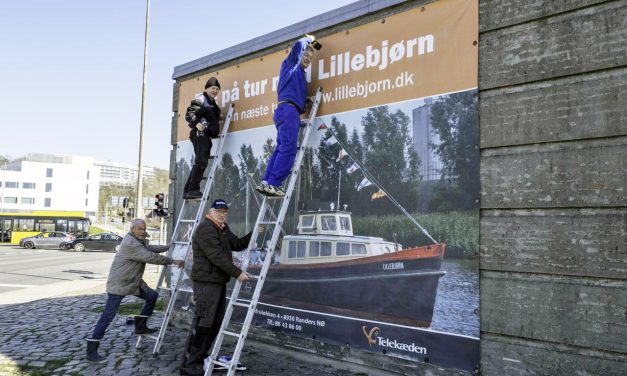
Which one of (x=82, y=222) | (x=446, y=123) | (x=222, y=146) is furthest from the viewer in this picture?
(x=82, y=222)

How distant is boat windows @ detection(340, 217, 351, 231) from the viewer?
17.1ft

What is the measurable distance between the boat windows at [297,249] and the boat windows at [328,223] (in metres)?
0.39

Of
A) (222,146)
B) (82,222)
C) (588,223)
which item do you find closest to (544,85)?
(588,223)

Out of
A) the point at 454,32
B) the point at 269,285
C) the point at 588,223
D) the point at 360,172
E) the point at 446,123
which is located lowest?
the point at 269,285

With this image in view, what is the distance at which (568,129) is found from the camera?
376cm

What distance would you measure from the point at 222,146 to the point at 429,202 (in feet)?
11.7

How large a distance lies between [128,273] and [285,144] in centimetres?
284

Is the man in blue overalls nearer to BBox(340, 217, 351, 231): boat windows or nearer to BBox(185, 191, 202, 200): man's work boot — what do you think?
BBox(340, 217, 351, 231): boat windows

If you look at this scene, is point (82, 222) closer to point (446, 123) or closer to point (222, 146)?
point (222, 146)

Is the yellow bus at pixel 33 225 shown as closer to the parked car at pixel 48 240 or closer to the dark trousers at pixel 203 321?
the parked car at pixel 48 240

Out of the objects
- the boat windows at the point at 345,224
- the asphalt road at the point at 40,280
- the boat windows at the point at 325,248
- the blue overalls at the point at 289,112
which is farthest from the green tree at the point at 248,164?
the asphalt road at the point at 40,280

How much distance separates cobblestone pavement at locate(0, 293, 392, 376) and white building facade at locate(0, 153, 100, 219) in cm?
7451

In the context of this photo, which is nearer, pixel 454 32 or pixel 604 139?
pixel 604 139

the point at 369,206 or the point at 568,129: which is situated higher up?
the point at 568,129
